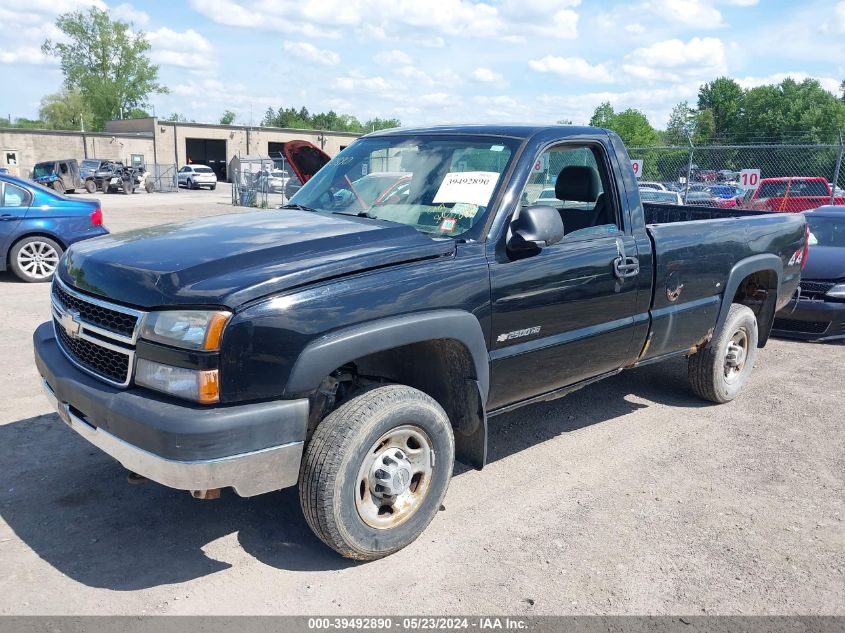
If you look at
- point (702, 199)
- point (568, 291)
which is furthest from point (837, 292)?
point (702, 199)

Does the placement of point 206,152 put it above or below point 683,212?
above

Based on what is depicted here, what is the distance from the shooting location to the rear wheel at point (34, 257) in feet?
32.7

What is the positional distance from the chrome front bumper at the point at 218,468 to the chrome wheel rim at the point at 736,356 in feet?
13.4

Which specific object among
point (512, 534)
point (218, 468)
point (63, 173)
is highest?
point (63, 173)

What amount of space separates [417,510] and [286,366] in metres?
1.08

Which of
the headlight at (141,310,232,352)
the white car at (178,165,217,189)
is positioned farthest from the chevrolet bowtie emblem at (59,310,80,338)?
the white car at (178,165,217,189)

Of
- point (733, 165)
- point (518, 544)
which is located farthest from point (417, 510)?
point (733, 165)

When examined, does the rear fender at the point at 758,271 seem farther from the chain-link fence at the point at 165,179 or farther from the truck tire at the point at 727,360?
the chain-link fence at the point at 165,179

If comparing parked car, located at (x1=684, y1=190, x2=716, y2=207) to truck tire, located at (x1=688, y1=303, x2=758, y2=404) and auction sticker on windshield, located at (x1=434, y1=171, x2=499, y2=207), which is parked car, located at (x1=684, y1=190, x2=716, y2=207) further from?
auction sticker on windshield, located at (x1=434, y1=171, x2=499, y2=207)

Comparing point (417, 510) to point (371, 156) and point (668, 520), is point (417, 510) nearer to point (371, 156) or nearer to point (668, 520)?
point (668, 520)

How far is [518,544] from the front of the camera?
11.8ft

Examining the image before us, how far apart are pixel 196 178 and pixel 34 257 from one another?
39667mm

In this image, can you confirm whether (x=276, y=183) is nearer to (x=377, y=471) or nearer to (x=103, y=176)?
(x=103, y=176)

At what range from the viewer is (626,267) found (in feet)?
14.5
